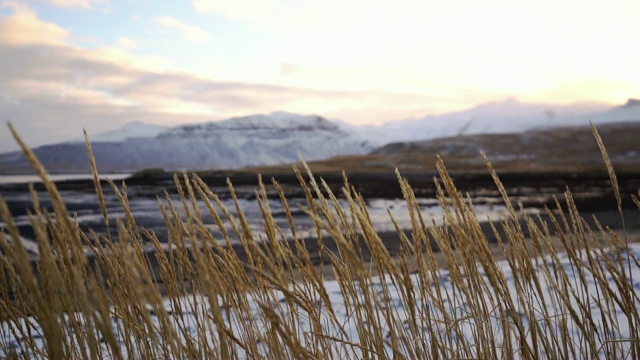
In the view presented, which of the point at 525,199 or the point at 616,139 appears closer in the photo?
the point at 525,199

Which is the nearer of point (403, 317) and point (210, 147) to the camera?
point (403, 317)

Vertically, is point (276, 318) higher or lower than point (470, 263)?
higher

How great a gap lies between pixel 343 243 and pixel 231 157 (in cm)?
16265

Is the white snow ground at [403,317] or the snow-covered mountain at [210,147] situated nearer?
the white snow ground at [403,317]

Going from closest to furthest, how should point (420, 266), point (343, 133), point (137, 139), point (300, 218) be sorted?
point (420, 266), point (300, 218), point (137, 139), point (343, 133)

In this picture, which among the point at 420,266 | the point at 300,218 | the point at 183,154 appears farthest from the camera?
the point at 183,154

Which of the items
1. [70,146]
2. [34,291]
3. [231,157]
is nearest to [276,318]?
[34,291]

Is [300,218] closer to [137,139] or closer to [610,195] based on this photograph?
[610,195]

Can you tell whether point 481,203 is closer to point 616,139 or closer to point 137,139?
point 616,139

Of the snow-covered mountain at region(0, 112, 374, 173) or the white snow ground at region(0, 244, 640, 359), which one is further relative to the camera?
the snow-covered mountain at region(0, 112, 374, 173)

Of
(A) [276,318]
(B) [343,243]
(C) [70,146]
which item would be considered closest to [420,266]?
(B) [343,243]

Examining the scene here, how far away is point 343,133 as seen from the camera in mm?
183125

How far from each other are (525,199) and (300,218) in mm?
7729

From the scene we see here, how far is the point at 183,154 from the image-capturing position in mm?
158375
